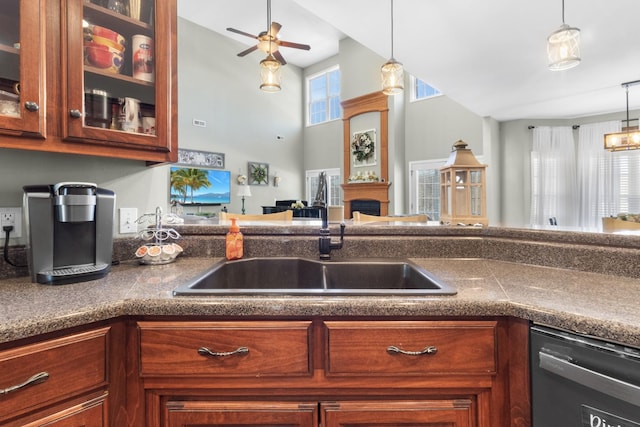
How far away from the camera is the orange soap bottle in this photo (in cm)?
143

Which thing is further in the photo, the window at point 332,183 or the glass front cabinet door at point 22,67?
the window at point 332,183

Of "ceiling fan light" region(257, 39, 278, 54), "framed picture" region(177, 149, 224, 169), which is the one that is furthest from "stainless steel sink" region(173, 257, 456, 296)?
"framed picture" region(177, 149, 224, 169)

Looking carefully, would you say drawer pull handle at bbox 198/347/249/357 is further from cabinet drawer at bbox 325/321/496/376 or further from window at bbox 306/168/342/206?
window at bbox 306/168/342/206

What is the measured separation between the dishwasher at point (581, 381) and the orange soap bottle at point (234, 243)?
43.0 inches

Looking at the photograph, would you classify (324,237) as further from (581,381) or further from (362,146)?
(362,146)

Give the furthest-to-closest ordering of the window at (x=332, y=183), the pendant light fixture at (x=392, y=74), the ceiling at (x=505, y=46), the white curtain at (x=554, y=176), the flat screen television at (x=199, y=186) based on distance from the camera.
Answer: the window at (x=332, y=183) → the flat screen television at (x=199, y=186) → the white curtain at (x=554, y=176) → the pendant light fixture at (x=392, y=74) → the ceiling at (x=505, y=46)

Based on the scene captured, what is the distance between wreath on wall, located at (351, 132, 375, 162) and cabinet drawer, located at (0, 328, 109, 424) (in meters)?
6.97

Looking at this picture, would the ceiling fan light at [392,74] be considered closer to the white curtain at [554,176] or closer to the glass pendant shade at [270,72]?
the glass pendant shade at [270,72]

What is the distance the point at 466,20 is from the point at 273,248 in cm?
270

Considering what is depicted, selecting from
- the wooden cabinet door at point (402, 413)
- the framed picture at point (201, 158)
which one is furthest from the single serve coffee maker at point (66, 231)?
the framed picture at point (201, 158)

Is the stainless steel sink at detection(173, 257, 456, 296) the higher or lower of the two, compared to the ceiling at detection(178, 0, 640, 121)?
lower

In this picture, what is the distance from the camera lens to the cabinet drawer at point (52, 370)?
2.35ft

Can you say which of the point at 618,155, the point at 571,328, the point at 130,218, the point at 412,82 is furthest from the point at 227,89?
the point at 571,328

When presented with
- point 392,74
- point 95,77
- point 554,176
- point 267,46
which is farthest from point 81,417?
point 554,176
